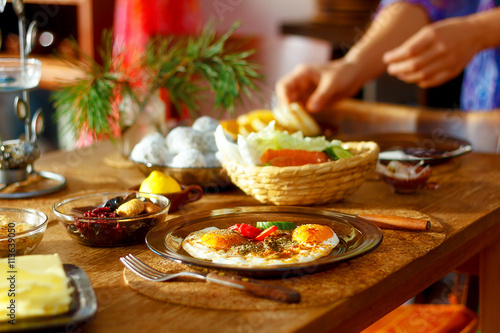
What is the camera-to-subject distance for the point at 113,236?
0.93 meters

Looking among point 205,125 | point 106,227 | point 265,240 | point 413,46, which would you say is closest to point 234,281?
point 265,240

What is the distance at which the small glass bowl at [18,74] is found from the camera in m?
1.21

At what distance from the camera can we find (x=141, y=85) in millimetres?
1573

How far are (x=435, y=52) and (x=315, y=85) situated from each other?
1.43 ft

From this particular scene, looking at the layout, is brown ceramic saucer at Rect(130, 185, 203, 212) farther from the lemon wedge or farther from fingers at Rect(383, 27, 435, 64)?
fingers at Rect(383, 27, 435, 64)

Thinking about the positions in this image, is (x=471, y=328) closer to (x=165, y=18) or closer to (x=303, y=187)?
(x=303, y=187)

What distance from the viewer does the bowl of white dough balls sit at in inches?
49.4

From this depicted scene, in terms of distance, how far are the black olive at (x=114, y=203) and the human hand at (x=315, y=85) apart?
→ 1030 millimetres

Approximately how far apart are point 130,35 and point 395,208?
7.69 feet

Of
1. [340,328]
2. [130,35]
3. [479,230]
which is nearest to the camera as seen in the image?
[340,328]

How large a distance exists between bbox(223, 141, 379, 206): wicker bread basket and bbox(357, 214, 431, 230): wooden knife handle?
0.13 m

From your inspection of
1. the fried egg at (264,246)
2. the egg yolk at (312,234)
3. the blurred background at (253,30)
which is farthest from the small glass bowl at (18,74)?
the blurred background at (253,30)

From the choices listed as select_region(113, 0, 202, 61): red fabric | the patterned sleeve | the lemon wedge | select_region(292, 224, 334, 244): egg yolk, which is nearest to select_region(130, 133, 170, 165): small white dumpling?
the lemon wedge

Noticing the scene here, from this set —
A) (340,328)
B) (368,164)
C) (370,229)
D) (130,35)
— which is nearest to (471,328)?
(368,164)
